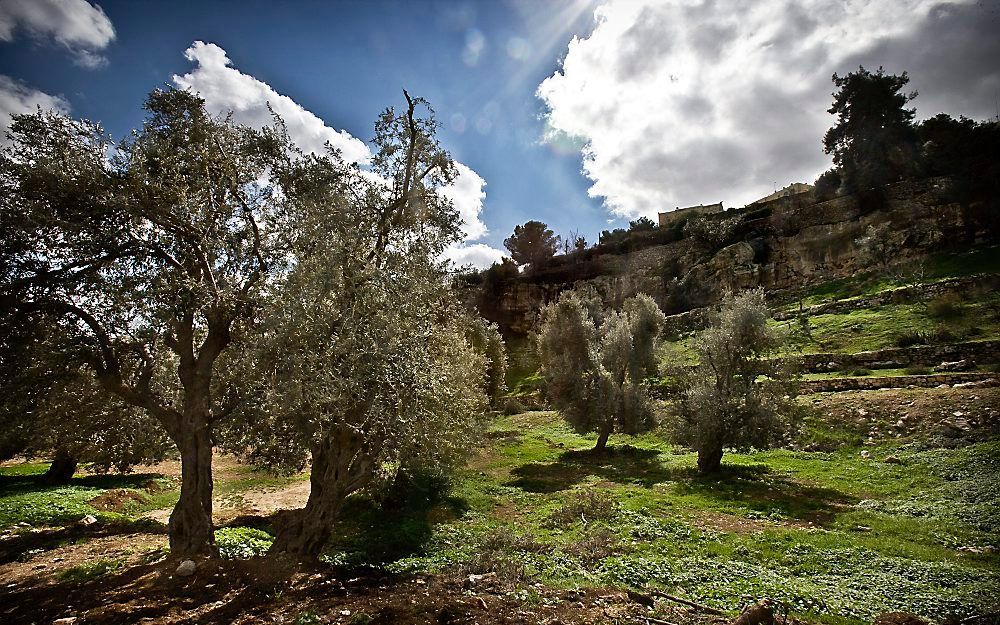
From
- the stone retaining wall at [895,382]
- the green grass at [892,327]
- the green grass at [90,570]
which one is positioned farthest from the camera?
the green grass at [892,327]

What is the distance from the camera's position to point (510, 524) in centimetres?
1567

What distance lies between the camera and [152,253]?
36.5 feet

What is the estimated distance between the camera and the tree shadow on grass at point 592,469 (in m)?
21.9

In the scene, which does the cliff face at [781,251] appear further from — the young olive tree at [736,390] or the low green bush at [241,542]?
the low green bush at [241,542]

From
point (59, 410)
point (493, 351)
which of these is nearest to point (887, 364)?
point (493, 351)

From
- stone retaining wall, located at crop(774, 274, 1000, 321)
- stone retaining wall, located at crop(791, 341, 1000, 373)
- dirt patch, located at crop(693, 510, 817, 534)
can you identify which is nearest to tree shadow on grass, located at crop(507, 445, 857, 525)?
dirt patch, located at crop(693, 510, 817, 534)

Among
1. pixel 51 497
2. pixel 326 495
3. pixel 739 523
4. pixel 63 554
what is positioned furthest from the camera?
pixel 51 497

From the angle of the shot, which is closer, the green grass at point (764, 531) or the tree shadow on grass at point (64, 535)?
the green grass at point (764, 531)

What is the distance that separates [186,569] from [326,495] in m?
3.23

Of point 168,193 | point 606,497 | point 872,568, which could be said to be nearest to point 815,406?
point 606,497

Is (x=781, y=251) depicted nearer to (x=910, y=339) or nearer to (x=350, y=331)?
(x=910, y=339)

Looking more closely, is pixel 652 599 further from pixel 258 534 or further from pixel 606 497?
pixel 258 534

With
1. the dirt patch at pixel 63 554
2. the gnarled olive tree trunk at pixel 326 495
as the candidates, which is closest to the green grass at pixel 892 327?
the gnarled olive tree trunk at pixel 326 495

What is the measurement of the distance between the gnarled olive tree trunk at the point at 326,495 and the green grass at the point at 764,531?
2.39m
